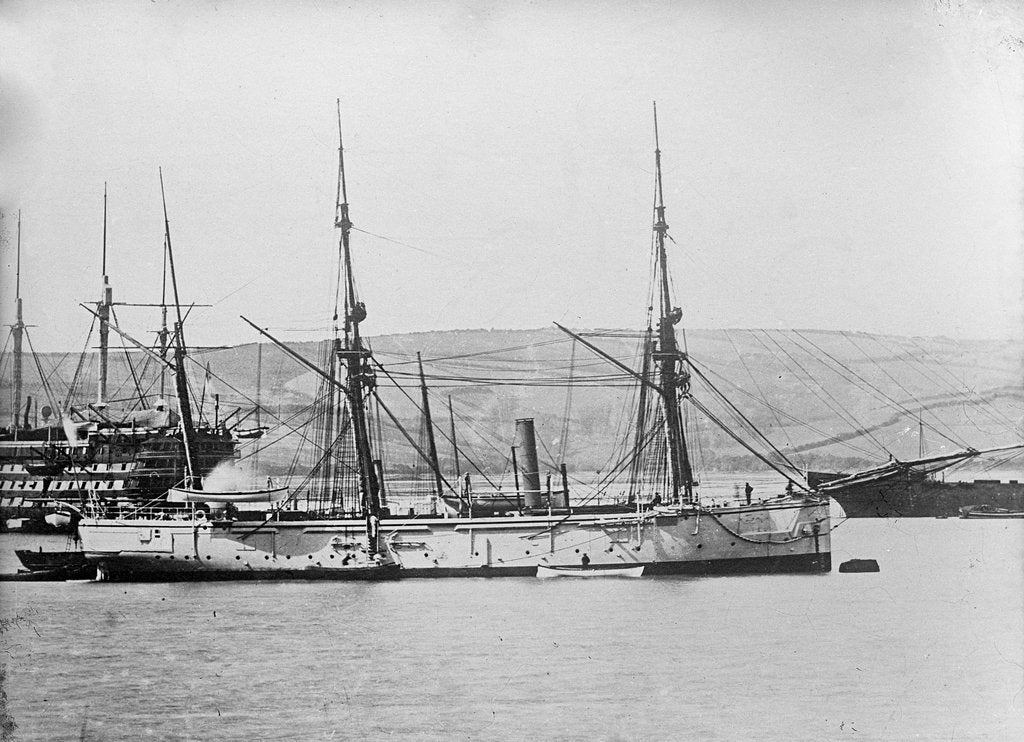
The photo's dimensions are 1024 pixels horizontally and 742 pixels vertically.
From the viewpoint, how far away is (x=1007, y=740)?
9.09 metres

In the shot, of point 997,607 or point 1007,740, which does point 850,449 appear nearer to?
point 997,607

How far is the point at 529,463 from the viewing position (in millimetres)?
16328

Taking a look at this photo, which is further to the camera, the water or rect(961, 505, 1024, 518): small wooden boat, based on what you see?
rect(961, 505, 1024, 518): small wooden boat

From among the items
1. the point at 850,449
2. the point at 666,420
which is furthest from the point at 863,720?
the point at 666,420

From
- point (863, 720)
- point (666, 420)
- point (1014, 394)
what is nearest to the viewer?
point (863, 720)

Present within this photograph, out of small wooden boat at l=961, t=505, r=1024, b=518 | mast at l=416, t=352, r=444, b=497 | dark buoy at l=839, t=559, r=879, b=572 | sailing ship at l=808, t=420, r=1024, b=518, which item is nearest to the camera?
small wooden boat at l=961, t=505, r=1024, b=518

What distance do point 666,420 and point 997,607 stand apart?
19.7 ft

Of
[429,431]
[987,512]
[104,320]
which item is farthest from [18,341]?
[987,512]

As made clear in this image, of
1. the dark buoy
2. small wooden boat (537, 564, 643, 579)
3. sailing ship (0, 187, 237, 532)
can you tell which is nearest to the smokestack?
small wooden boat (537, 564, 643, 579)

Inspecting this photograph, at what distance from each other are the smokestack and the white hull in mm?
473

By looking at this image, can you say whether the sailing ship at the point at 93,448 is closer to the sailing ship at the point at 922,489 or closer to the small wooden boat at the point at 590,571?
the small wooden boat at the point at 590,571

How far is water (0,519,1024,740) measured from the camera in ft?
29.8

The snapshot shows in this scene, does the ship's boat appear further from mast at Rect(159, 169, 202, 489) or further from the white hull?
mast at Rect(159, 169, 202, 489)

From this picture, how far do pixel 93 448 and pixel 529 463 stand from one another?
641 centimetres
